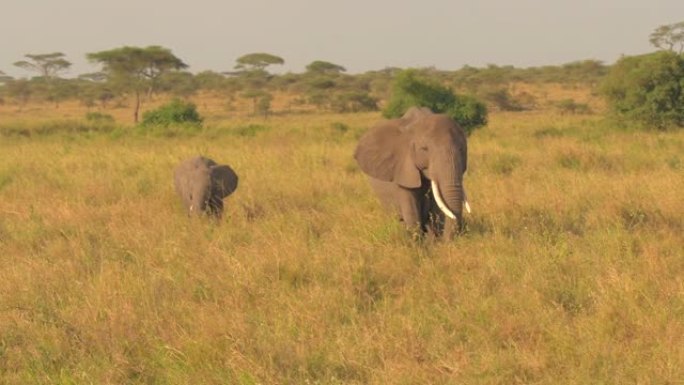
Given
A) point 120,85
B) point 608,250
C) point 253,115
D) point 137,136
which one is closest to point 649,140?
point 608,250

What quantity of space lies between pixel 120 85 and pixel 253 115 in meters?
7.20

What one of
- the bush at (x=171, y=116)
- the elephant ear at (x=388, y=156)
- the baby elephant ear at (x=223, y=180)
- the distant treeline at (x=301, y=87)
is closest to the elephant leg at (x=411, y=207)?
the elephant ear at (x=388, y=156)

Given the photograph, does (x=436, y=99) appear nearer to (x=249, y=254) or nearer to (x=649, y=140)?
(x=649, y=140)

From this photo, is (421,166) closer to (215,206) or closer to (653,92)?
(215,206)

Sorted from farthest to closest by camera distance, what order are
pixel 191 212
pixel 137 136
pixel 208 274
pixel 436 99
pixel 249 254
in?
pixel 436 99, pixel 137 136, pixel 191 212, pixel 249 254, pixel 208 274

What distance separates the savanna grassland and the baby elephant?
7.4 inches

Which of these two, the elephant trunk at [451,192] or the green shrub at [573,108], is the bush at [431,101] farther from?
the elephant trunk at [451,192]

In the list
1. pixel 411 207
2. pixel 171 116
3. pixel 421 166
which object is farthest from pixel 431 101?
pixel 421 166

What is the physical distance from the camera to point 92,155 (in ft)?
37.4

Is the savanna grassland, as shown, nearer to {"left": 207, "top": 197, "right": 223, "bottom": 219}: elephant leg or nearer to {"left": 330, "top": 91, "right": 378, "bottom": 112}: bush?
{"left": 207, "top": 197, "right": 223, "bottom": 219}: elephant leg

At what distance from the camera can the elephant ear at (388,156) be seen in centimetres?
478

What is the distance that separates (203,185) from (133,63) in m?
26.8

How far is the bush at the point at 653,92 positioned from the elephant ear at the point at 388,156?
11.7 metres

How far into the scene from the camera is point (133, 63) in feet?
102
